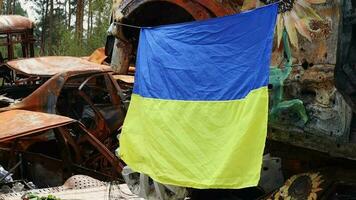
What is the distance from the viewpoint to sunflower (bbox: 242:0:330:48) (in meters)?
3.42

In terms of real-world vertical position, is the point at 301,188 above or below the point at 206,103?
below

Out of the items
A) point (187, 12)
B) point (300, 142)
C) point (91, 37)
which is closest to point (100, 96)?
point (187, 12)

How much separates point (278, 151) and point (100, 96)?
5.73m

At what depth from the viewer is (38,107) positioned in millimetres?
8438

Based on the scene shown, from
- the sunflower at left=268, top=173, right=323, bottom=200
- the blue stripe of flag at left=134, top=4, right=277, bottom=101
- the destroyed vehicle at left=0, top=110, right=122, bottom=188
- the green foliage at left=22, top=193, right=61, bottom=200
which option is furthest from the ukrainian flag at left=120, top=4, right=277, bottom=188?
the destroyed vehicle at left=0, top=110, right=122, bottom=188

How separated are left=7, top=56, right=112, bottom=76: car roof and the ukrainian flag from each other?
4891mm

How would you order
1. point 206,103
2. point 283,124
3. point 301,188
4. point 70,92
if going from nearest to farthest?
point 283,124
point 301,188
point 206,103
point 70,92

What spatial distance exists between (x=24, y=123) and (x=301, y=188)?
4118 mm

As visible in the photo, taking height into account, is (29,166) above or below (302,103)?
below

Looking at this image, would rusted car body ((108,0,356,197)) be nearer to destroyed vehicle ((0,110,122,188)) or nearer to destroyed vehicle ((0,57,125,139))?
destroyed vehicle ((0,110,122,188))

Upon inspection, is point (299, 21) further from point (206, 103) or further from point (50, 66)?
point (50, 66)

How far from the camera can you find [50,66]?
9.74 meters

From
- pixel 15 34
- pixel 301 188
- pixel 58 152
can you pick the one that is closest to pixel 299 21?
pixel 301 188

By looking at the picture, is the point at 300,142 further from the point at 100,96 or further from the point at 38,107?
the point at 100,96
